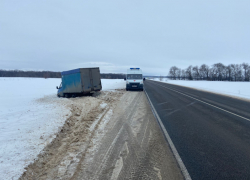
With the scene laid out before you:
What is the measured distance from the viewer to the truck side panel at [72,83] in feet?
46.0

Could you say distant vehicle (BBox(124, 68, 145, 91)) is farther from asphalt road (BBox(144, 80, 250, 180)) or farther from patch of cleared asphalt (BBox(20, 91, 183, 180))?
patch of cleared asphalt (BBox(20, 91, 183, 180))

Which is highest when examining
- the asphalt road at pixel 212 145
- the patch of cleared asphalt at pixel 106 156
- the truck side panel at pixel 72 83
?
the truck side panel at pixel 72 83

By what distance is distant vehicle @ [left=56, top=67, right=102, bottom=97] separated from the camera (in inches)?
550

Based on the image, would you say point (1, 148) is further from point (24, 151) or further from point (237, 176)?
point (237, 176)

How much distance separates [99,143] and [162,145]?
178 centimetres

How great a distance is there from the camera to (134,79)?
20.2 meters

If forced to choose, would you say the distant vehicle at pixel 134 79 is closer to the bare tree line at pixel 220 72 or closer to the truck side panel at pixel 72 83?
the truck side panel at pixel 72 83

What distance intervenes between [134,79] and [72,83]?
8.33 metres

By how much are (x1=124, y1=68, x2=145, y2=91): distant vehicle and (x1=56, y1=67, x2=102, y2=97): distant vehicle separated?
18.4 ft

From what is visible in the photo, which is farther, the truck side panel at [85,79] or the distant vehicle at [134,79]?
the distant vehicle at [134,79]

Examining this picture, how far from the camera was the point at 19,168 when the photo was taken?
10.5ft

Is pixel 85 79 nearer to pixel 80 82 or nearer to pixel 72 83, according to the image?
pixel 80 82

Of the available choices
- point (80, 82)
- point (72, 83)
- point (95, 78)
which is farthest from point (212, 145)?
point (72, 83)

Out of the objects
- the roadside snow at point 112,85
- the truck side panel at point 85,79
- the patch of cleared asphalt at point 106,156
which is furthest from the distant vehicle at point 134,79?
the patch of cleared asphalt at point 106,156
